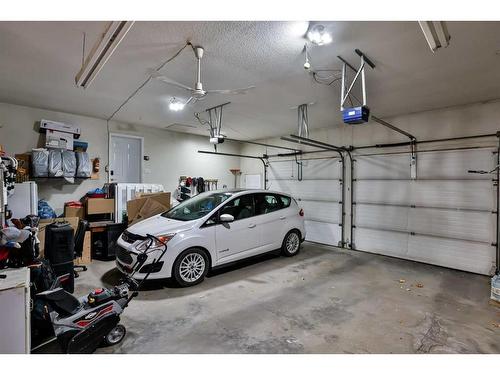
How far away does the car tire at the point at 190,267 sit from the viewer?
3508 millimetres

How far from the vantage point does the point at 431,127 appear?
186 inches

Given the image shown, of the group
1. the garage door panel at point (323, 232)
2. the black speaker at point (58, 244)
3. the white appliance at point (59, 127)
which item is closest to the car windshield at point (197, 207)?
the black speaker at point (58, 244)

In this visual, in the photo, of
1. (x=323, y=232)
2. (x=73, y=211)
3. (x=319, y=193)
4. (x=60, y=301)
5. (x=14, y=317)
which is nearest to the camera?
(x=14, y=317)

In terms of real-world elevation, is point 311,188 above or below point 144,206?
above

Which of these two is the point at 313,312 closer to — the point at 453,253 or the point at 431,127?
the point at 453,253

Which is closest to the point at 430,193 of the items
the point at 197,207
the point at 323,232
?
the point at 323,232

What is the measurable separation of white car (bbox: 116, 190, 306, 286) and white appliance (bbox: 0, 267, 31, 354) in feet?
4.75

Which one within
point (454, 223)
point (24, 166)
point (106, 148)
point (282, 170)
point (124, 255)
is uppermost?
point (106, 148)

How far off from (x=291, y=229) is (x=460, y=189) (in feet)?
9.69

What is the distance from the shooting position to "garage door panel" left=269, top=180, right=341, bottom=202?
6.15m

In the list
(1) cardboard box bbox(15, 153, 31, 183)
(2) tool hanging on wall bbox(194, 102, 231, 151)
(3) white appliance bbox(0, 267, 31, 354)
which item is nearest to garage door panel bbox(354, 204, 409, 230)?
(2) tool hanging on wall bbox(194, 102, 231, 151)

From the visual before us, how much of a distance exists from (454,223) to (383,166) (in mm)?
1571

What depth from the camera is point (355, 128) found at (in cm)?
580

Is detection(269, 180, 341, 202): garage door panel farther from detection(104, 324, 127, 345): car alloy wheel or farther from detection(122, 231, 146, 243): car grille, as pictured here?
detection(104, 324, 127, 345): car alloy wheel
